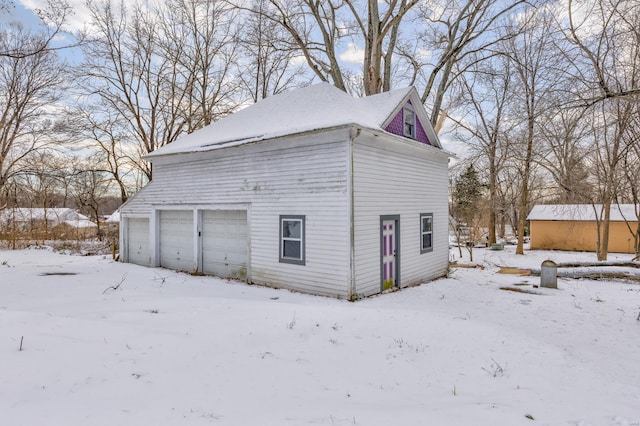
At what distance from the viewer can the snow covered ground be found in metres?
3.45

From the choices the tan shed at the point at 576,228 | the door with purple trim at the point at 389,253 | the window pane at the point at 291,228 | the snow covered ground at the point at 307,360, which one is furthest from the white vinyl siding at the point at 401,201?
the tan shed at the point at 576,228

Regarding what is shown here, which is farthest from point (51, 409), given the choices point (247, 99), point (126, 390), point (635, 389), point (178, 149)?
point (247, 99)

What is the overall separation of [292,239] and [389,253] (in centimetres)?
288

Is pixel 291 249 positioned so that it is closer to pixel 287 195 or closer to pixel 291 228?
pixel 291 228

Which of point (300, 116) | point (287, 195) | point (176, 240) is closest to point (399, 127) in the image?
point (300, 116)

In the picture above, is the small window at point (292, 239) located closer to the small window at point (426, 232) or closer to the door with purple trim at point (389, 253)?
the door with purple trim at point (389, 253)

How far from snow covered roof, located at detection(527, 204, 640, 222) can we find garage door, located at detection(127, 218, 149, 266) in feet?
82.3

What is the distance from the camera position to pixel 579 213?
24.1 meters

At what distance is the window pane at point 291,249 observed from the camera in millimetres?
9577

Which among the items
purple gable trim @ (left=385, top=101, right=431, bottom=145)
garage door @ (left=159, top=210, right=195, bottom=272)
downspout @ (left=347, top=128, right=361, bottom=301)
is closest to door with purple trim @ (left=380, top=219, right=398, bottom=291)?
downspout @ (left=347, top=128, right=361, bottom=301)

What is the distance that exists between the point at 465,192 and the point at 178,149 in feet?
106

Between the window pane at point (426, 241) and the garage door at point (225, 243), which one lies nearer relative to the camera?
the garage door at point (225, 243)

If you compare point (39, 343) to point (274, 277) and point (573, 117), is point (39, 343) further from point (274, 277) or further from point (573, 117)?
point (573, 117)

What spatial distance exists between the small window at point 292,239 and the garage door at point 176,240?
427 cm
